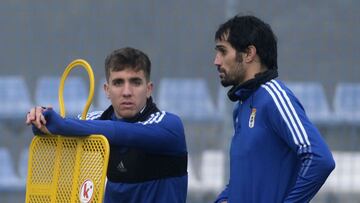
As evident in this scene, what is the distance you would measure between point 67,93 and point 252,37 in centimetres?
443

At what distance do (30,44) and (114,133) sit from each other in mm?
4556

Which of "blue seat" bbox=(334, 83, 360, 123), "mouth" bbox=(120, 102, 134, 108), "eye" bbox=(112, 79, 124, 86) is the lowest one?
"blue seat" bbox=(334, 83, 360, 123)

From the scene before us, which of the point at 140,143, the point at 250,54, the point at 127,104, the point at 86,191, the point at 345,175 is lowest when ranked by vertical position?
the point at 345,175

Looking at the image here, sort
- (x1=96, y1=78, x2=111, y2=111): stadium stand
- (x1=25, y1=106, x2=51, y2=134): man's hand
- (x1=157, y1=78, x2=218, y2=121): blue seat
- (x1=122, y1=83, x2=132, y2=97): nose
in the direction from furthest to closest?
(x1=157, y1=78, x2=218, y2=121): blue seat, (x1=96, y1=78, x2=111, y2=111): stadium stand, (x1=122, y1=83, x2=132, y2=97): nose, (x1=25, y1=106, x2=51, y2=134): man's hand

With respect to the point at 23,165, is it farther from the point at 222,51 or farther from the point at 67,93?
the point at 222,51

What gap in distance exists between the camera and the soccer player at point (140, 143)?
177 inches

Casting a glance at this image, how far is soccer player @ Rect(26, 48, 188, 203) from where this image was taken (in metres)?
4.51

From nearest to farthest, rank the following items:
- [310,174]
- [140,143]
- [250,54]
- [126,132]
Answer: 1. [310,174]
2. [250,54]
3. [126,132]
4. [140,143]

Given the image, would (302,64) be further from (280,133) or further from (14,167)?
(280,133)

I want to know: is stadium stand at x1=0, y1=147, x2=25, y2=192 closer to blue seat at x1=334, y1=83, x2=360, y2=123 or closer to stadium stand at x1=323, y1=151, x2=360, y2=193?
stadium stand at x1=323, y1=151, x2=360, y2=193

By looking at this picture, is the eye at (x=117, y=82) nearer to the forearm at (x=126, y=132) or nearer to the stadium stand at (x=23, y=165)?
the forearm at (x=126, y=132)

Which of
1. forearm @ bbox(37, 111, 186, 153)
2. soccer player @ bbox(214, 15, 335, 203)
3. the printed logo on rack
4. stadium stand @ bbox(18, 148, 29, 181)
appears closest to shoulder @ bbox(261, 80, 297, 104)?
soccer player @ bbox(214, 15, 335, 203)

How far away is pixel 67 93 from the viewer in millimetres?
8484

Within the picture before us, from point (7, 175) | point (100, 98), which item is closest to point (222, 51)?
point (100, 98)
